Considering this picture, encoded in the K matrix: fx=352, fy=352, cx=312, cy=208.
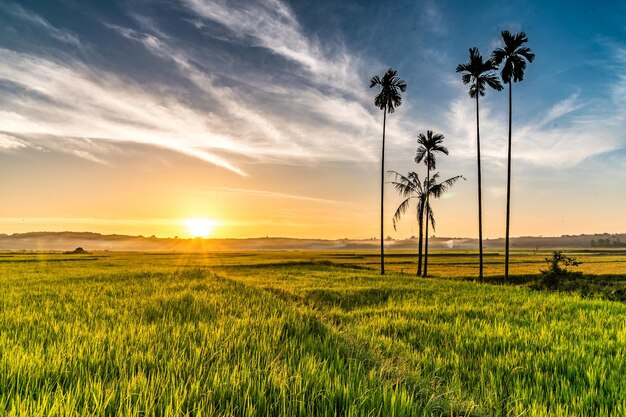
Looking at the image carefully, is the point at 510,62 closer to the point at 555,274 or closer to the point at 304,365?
the point at 555,274

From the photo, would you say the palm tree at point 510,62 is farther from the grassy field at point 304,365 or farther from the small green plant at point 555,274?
the grassy field at point 304,365

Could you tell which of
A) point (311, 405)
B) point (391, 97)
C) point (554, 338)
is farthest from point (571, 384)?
point (391, 97)

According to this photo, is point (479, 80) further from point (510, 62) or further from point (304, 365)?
point (304, 365)

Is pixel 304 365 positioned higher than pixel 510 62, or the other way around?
pixel 510 62

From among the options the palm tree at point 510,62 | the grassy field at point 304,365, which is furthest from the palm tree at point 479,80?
the grassy field at point 304,365

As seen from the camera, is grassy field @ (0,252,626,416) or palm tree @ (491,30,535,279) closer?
grassy field @ (0,252,626,416)

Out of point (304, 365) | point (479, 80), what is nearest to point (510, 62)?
point (479, 80)

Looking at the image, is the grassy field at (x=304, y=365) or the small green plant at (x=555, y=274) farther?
the small green plant at (x=555, y=274)

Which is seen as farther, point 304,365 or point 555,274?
point 555,274

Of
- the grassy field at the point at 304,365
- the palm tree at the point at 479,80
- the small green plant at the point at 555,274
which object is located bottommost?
the small green plant at the point at 555,274

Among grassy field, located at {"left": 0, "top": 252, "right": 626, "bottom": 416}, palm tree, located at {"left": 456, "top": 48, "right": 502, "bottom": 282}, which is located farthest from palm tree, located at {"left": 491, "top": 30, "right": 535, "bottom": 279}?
grassy field, located at {"left": 0, "top": 252, "right": 626, "bottom": 416}

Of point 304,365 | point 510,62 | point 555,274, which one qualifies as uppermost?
point 510,62

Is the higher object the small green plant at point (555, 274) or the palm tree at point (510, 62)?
the palm tree at point (510, 62)

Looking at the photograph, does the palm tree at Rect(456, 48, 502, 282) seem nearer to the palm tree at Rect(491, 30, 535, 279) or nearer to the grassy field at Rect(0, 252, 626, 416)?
the palm tree at Rect(491, 30, 535, 279)
